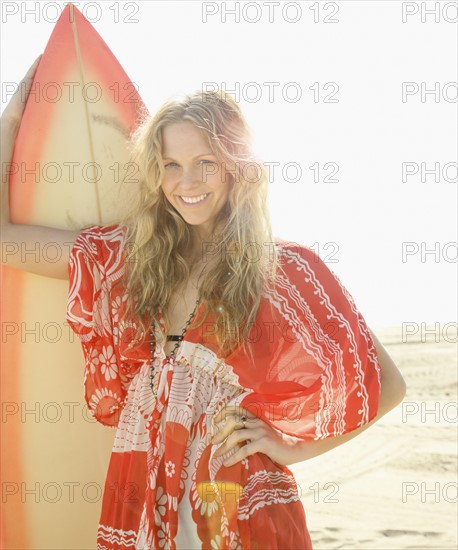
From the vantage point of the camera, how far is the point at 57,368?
2824 mm

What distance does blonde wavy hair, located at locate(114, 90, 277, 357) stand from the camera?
237 cm

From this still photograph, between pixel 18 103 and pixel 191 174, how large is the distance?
2.44 ft

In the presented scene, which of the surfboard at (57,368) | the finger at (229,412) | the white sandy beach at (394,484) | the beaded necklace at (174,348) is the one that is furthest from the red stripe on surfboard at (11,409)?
the white sandy beach at (394,484)

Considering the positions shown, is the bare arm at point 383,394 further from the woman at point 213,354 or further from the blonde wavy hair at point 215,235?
the blonde wavy hair at point 215,235

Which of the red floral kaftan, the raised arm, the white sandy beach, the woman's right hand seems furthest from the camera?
the white sandy beach

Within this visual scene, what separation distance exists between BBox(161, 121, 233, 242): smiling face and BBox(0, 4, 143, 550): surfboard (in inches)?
16.6

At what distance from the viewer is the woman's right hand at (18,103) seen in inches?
107

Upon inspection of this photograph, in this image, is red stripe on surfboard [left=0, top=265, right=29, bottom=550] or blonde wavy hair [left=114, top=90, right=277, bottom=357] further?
red stripe on surfboard [left=0, top=265, right=29, bottom=550]

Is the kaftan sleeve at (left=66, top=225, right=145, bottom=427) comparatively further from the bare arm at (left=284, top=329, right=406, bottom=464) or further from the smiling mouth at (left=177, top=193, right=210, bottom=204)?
the bare arm at (left=284, top=329, right=406, bottom=464)

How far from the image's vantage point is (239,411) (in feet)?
7.66

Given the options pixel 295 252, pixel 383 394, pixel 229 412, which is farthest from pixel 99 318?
pixel 383 394

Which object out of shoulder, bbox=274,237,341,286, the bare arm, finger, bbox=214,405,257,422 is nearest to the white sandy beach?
the bare arm

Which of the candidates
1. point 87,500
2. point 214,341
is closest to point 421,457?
point 87,500

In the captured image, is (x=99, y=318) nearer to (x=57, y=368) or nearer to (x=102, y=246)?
(x=102, y=246)
